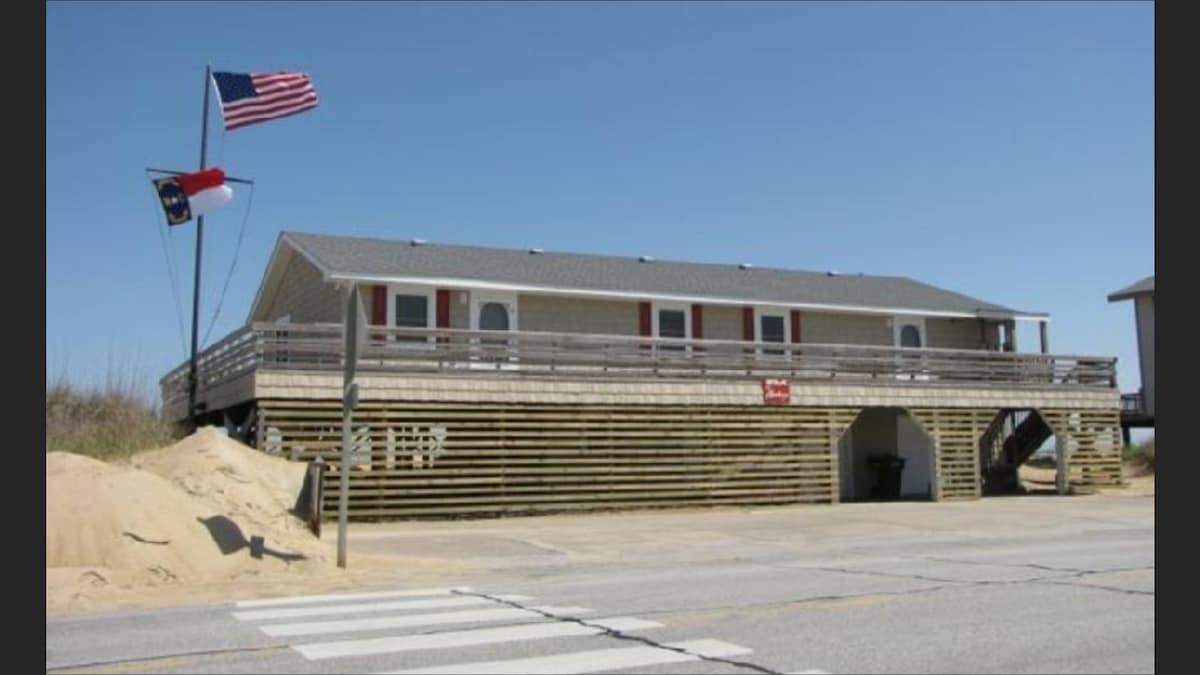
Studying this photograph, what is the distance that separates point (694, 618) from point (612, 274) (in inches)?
802

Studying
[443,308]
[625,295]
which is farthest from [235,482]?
[625,295]

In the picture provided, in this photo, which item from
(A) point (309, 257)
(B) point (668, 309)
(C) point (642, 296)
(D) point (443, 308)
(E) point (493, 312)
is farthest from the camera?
(B) point (668, 309)

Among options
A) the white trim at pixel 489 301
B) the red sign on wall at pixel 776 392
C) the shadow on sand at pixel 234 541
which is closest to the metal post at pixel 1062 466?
the red sign on wall at pixel 776 392

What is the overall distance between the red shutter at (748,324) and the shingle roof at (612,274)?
1.55 feet

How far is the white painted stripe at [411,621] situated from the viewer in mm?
9084

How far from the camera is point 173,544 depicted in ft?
41.8

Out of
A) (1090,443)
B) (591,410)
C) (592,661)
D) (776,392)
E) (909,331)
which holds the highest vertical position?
(909,331)

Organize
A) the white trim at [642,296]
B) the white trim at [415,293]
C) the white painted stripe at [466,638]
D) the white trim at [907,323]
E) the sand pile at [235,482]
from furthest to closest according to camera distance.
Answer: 1. the white trim at [907,323]
2. the white trim at [415,293]
3. the white trim at [642,296]
4. the sand pile at [235,482]
5. the white painted stripe at [466,638]

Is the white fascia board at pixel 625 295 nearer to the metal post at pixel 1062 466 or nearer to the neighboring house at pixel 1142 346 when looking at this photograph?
the metal post at pixel 1062 466

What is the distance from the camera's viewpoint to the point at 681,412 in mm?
24250

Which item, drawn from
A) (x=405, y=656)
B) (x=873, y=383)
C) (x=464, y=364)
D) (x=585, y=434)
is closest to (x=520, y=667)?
(x=405, y=656)

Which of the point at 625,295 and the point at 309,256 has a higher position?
the point at 309,256

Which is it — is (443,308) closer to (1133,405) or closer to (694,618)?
(694,618)

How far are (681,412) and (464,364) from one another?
193 inches
